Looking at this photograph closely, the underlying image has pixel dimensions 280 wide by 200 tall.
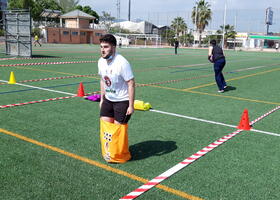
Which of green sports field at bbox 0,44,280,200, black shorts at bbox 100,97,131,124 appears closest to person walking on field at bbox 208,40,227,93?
green sports field at bbox 0,44,280,200

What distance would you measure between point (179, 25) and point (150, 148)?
84.1m

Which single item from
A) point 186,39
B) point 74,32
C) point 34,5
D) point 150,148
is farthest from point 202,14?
point 150,148

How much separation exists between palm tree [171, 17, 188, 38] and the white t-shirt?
80939 mm

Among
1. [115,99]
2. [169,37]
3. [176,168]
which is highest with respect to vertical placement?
[169,37]

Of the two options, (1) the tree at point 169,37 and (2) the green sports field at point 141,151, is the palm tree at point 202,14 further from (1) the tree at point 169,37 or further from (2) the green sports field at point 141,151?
(2) the green sports field at point 141,151

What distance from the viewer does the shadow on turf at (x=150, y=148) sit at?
4840 millimetres

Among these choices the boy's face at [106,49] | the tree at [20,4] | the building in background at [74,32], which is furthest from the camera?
the tree at [20,4]

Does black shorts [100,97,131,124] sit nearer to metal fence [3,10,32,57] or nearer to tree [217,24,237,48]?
metal fence [3,10,32,57]

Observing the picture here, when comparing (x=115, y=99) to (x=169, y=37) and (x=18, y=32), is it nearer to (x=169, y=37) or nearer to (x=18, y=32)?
(x=18, y=32)

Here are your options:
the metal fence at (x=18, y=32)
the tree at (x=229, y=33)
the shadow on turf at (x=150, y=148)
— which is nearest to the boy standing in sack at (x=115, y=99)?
the shadow on turf at (x=150, y=148)

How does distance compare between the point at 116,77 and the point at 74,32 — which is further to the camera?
the point at 74,32

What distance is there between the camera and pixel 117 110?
4320mm

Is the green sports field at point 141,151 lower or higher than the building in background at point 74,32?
lower

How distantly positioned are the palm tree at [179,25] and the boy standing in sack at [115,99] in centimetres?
8092
